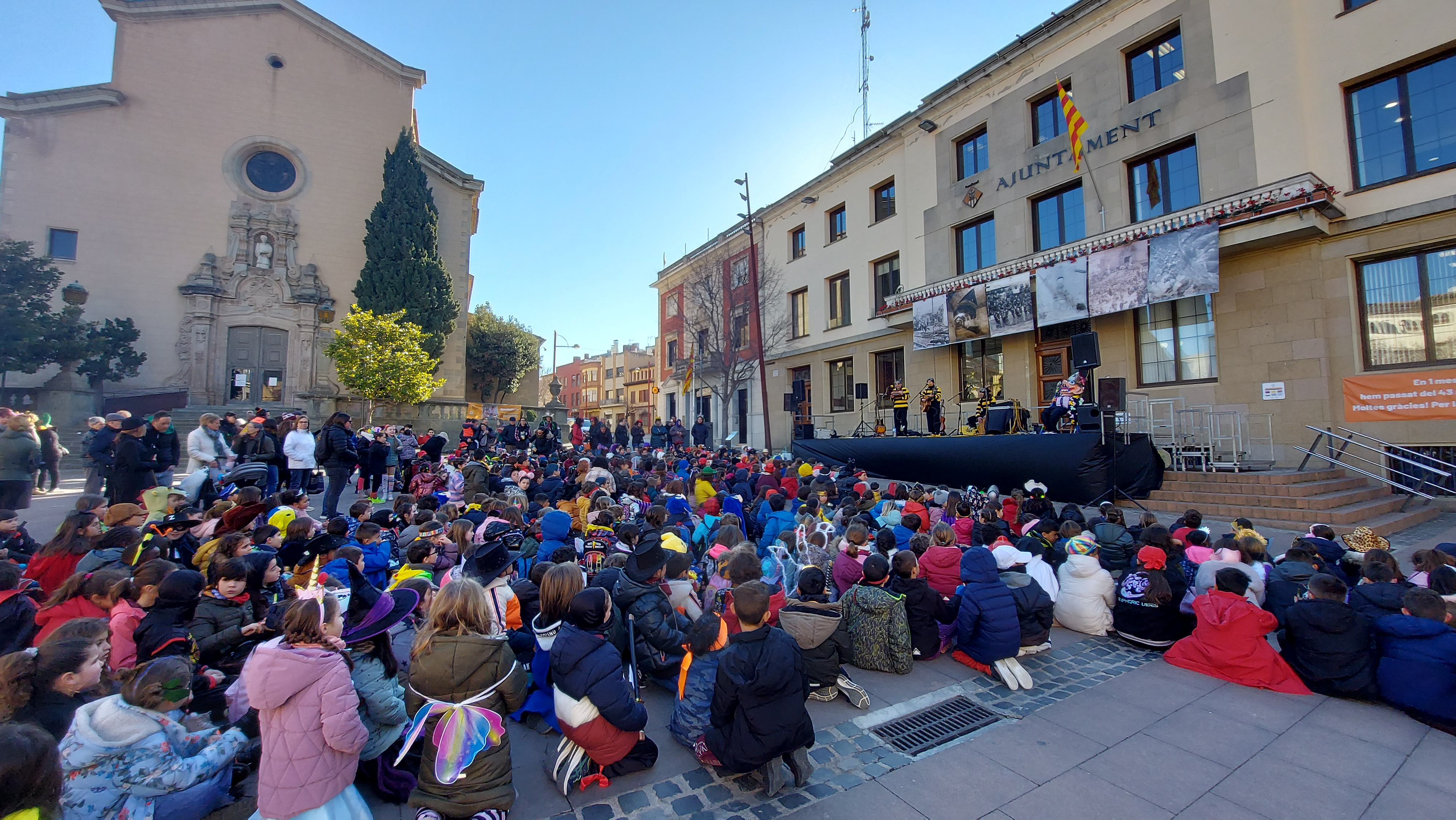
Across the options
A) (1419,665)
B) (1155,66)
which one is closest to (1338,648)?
(1419,665)

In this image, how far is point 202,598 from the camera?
11.6ft

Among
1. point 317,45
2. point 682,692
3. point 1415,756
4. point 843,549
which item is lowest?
point 1415,756

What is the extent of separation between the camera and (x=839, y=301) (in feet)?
81.0

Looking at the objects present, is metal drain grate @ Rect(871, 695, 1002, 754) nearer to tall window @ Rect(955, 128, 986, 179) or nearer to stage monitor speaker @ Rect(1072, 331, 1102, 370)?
stage monitor speaker @ Rect(1072, 331, 1102, 370)

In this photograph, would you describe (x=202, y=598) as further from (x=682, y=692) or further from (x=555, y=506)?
(x=555, y=506)

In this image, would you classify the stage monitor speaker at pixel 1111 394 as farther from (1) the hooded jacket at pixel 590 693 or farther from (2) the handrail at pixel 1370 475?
(1) the hooded jacket at pixel 590 693

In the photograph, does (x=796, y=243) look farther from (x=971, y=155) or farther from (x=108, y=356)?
(x=108, y=356)

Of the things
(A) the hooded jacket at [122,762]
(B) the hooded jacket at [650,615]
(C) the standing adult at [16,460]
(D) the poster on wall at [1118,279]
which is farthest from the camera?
(D) the poster on wall at [1118,279]

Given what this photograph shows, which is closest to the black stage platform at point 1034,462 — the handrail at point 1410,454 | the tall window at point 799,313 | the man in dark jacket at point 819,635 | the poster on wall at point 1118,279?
the handrail at point 1410,454

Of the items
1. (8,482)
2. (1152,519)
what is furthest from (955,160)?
(8,482)

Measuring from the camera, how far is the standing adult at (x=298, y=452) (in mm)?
9336

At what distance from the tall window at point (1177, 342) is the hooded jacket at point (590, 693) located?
15353mm

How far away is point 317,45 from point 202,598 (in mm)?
31961

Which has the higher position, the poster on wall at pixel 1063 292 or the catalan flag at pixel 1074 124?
the catalan flag at pixel 1074 124
